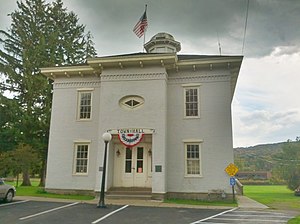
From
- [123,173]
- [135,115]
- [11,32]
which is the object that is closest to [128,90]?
[135,115]

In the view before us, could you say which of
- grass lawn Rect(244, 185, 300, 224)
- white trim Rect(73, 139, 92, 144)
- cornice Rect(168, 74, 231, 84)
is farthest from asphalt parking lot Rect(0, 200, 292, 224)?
cornice Rect(168, 74, 231, 84)

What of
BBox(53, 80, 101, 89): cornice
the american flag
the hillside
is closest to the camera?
BBox(53, 80, 101, 89): cornice

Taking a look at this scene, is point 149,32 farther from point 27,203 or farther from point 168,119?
point 27,203

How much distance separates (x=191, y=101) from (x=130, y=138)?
13.5 feet

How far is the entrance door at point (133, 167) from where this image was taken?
50.3 feet

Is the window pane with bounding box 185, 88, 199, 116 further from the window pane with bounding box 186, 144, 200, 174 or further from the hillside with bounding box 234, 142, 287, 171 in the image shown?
the hillside with bounding box 234, 142, 287, 171

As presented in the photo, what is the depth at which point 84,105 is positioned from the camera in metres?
17.0

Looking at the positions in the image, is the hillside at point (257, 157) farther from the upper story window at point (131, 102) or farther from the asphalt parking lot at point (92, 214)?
the asphalt parking lot at point (92, 214)

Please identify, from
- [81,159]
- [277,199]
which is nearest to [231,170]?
[277,199]

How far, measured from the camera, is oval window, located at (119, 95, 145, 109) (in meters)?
15.4

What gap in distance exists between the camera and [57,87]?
1753 centimetres

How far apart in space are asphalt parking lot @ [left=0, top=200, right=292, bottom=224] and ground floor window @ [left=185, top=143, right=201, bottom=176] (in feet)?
11.2

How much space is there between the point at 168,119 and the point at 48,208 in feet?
25.4

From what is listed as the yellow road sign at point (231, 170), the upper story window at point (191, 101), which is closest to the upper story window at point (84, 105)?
the upper story window at point (191, 101)
